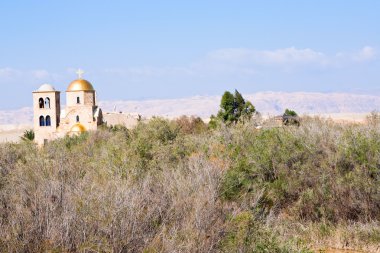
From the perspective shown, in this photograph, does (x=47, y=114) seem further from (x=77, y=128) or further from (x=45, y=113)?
(x=77, y=128)

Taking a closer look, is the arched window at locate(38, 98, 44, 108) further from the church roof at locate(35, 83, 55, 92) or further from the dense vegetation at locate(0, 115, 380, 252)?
the dense vegetation at locate(0, 115, 380, 252)

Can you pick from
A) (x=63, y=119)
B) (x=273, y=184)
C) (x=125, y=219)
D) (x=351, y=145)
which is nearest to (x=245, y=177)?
(x=273, y=184)

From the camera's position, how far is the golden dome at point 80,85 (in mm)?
50844

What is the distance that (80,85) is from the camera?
51.0 metres

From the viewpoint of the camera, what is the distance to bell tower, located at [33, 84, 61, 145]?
52.1 meters

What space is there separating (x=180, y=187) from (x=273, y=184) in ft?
25.4

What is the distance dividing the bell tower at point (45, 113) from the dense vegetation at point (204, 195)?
78.8ft

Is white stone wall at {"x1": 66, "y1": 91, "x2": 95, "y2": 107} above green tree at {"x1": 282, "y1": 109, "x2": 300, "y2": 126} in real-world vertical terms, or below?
above

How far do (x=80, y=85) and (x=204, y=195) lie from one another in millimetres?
42520

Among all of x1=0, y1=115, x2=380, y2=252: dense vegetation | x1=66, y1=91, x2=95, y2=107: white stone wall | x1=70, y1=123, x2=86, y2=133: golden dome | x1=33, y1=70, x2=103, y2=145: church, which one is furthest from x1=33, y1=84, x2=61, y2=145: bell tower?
x1=0, y1=115, x2=380, y2=252: dense vegetation

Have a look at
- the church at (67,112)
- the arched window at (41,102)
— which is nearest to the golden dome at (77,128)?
the church at (67,112)

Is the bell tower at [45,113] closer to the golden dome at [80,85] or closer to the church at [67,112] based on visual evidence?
the church at [67,112]

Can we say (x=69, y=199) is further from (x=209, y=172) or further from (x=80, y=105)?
(x=80, y=105)

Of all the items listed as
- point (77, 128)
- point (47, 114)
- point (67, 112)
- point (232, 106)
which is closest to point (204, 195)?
point (77, 128)
